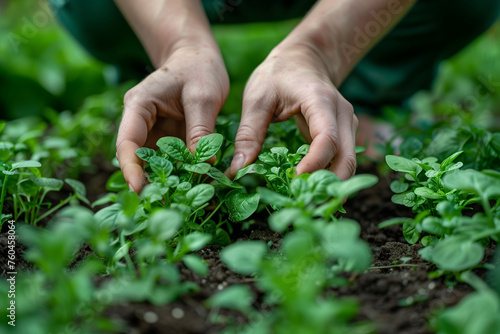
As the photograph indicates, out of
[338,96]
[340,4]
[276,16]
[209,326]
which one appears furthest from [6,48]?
[209,326]

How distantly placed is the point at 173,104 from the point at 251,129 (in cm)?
24

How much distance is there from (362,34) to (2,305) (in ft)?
4.35

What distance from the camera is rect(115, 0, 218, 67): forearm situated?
1498mm

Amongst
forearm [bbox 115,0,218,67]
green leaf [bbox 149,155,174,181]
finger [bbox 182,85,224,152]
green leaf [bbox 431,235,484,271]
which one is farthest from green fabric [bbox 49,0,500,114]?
green leaf [bbox 431,235,484,271]

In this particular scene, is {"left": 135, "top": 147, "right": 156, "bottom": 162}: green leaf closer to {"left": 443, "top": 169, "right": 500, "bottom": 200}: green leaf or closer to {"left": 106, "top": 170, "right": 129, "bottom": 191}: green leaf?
{"left": 106, "top": 170, "right": 129, "bottom": 191}: green leaf

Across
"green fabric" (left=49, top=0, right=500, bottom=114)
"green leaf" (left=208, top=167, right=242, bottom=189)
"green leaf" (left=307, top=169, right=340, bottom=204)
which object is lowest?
"green fabric" (left=49, top=0, right=500, bottom=114)

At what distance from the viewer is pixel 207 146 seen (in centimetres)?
109

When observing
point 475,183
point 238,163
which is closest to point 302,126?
point 238,163

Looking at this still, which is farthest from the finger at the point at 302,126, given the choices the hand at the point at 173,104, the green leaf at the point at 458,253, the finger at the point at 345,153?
the green leaf at the point at 458,253

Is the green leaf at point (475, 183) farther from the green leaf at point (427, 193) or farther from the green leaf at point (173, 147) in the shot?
the green leaf at point (173, 147)

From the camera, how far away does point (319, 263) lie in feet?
2.42

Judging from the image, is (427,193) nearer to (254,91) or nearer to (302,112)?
(302,112)

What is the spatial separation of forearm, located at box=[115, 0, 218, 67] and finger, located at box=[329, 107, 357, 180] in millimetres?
535

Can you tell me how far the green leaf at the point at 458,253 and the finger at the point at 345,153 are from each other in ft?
1.12
